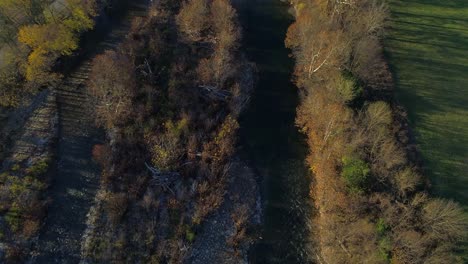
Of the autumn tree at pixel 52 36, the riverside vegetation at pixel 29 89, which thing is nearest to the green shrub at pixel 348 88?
the riverside vegetation at pixel 29 89

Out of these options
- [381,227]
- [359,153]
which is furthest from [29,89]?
[381,227]

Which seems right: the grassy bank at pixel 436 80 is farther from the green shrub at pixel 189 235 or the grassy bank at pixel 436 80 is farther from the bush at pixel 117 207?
the bush at pixel 117 207

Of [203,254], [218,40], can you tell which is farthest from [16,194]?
[218,40]

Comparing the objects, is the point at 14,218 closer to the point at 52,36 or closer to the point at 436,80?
the point at 52,36

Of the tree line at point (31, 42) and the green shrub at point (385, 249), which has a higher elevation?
the tree line at point (31, 42)

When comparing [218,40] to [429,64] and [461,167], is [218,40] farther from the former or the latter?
[461,167]
